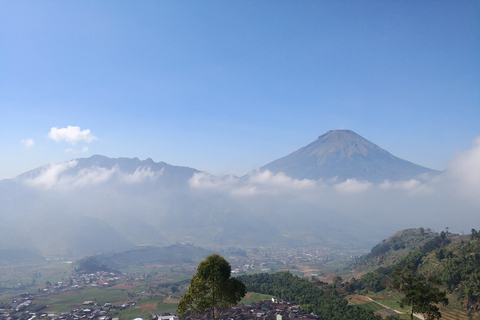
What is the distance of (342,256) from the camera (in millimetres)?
157250

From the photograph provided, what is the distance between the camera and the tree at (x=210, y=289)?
1688cm

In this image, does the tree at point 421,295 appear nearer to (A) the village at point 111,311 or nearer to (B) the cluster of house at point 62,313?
(A) the village at point 111,311

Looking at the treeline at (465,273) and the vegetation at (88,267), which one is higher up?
the treeline at (465,273)

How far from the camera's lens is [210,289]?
17.3 m

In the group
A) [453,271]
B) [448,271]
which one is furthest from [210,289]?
[448,271]

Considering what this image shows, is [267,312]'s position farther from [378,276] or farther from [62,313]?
[62,313]

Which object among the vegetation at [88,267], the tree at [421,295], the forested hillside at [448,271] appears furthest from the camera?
the vegetation at [88,267]

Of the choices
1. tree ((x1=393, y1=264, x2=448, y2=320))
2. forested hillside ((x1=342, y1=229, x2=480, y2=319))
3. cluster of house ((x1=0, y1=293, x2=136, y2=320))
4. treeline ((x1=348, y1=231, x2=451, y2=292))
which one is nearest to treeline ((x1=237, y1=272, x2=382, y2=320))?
forested hillside ((x1=342, y1=229, x2=480, y2=319))

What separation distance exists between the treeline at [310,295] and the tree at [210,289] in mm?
28549

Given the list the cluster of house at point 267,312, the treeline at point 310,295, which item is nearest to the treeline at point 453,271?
the treeline at point 310,295

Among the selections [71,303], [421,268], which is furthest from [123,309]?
[421,268]

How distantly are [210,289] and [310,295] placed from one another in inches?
1502

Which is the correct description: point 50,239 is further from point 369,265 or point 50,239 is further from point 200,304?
point 200,304

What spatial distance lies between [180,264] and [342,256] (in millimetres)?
76468
